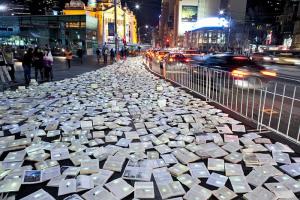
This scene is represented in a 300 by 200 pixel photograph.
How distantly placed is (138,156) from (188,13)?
9873 centimetres

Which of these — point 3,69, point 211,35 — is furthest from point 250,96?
point 211,35

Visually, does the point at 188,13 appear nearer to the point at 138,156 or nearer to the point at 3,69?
the point at 3,69

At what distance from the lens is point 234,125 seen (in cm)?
642

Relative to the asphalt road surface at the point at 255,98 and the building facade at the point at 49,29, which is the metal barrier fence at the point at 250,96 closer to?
the asphalt road surface at the point at 255,98

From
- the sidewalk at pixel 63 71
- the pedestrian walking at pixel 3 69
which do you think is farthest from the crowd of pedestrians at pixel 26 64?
the sidewalk at pixel 63 71

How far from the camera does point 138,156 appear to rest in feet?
15.5

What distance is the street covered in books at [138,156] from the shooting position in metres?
3.64

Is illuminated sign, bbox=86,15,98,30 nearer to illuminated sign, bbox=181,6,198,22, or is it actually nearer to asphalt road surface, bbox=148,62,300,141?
illuminated sign, bbox=181,6,198,22

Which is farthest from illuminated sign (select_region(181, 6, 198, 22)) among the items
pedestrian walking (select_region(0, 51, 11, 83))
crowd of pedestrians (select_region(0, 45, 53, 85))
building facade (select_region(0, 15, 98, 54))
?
pedestrian walking (select_region(0, 51, 11, 83))

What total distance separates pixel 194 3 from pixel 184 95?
95.3 meters

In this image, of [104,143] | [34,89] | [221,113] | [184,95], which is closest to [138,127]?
[104,143]

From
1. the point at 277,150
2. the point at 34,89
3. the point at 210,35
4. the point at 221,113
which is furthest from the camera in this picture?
the point at 210,35

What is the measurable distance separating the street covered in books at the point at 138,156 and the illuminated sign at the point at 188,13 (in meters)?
94.8

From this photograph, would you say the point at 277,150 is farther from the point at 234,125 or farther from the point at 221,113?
the point at 221,113
